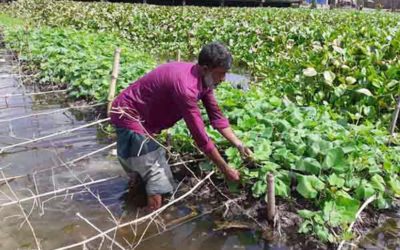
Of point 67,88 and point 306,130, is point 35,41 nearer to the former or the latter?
point 67,88

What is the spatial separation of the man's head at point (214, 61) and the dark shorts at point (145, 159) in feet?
2.66

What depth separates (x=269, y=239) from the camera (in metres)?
3.80

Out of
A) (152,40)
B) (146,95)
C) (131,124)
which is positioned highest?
(146,95)

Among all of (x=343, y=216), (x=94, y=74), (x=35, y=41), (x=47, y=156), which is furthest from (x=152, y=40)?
(x=343, y=216)

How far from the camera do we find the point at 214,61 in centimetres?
338

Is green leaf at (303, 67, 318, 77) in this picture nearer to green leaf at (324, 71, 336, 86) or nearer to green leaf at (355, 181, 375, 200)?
green leaf at (324, 71, 336, 86)

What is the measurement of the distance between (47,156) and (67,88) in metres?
2.85

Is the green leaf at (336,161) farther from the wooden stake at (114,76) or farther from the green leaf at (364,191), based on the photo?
the wooden stake at (114,76)

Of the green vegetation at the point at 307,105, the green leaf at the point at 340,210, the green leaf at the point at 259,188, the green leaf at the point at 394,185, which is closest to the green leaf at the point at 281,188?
the green vegetation at the point at 307,105

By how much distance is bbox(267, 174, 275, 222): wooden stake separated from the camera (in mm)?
3596

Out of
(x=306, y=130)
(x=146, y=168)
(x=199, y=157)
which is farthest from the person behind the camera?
(x=199, y=157)

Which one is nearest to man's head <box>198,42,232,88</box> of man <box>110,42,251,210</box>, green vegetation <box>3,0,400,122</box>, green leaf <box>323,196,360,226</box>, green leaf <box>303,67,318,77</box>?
man <box>110,42,251,210</box>

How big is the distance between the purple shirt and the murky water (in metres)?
0.78

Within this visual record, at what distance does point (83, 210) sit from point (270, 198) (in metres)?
1.80
